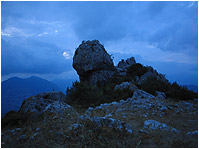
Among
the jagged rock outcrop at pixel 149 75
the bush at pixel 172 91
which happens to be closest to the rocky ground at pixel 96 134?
the bush at pixel 172 91

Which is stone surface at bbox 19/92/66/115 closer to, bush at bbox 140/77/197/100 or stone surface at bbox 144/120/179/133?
stone surface at bbox 144/120/179/133

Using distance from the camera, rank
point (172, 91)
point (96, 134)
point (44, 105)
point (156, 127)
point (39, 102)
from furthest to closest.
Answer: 1. point (172, 91)
2. point (39, 102)
3. point (44, 105)
4. point (156, 127)
5. point (96, 134)

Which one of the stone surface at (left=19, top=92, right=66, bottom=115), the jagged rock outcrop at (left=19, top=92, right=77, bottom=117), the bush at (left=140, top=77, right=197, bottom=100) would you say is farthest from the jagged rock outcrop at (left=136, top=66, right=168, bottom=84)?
the jagged rock outcrop at (left=19, top=92, right=77, bottom=117)

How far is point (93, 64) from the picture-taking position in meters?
18.0

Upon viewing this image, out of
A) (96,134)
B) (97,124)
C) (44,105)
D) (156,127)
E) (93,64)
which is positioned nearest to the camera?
(96,134)

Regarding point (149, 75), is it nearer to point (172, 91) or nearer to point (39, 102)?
point (172, 91)

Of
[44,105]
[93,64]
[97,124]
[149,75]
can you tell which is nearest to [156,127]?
[97,124]

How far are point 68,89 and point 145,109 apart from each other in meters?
6.83

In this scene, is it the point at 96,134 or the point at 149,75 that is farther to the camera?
the point at 149,75

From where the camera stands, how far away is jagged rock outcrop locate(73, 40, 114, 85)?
1806 centimetres

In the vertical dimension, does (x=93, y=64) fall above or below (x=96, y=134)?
above

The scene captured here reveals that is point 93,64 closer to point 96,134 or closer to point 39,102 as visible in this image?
point 39,102

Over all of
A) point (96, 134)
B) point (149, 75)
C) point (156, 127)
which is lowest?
point (96, 134)

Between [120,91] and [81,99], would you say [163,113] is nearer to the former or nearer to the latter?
[120,91]
